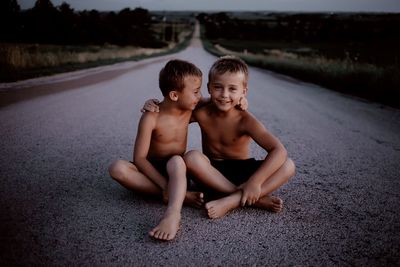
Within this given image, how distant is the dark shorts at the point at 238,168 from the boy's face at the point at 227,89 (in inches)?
18.0

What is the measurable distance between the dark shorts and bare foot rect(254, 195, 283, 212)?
0.23 metres

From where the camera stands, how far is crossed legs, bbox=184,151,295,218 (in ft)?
8.48

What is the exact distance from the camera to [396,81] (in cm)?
927

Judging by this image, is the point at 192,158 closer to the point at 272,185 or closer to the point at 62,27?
the point at 272,185

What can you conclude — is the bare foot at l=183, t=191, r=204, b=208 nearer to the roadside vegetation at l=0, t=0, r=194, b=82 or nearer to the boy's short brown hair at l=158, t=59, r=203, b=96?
the boy's short brown hair at l=158, t=59, r=203, b=96

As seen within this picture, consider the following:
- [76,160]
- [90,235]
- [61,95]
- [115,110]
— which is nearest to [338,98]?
[115,110]

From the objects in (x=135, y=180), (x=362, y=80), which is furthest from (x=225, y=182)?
(x=362, y=80)

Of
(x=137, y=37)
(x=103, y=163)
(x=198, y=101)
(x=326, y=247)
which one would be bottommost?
(x=137, y=37)

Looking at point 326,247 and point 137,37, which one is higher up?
point 326,247

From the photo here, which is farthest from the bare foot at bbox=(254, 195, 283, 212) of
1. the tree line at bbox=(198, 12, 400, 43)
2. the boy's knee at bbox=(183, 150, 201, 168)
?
the tree line at bbox=(198, 12, 400, 43)

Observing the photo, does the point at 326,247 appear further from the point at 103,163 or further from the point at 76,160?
the point at 76,160

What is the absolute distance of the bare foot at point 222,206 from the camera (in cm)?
253

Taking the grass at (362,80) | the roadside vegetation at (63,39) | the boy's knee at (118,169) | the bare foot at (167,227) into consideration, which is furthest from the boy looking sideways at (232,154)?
the roadside vegetation at (63,39)

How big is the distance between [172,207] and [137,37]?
59.4 m
